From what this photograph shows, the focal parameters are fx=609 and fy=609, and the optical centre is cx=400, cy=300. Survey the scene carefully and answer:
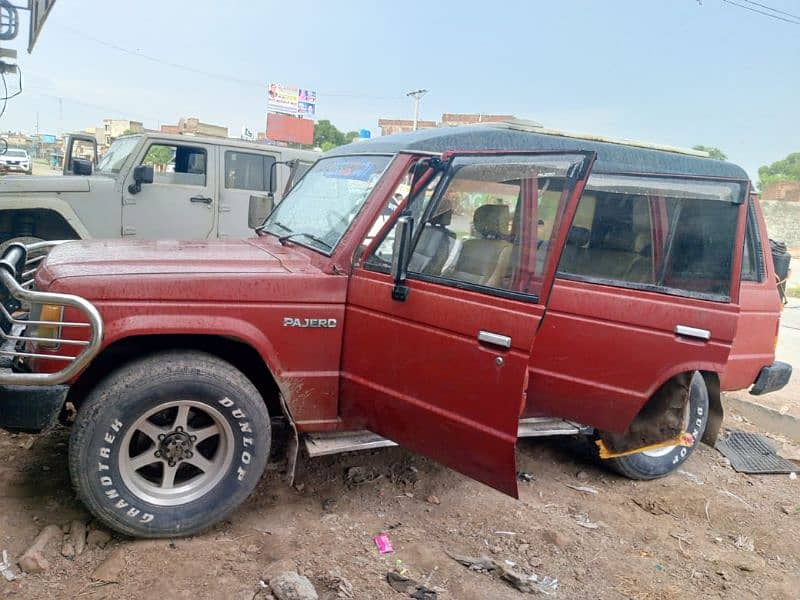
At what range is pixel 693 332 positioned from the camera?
10.7ft

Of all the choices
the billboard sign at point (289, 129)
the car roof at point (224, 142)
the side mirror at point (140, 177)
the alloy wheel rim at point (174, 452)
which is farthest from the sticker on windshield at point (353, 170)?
the billboard sign at point (289, 129)

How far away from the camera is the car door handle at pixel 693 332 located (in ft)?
10.7

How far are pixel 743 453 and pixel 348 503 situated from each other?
3.12 m

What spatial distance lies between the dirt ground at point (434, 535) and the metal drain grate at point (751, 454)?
313mm

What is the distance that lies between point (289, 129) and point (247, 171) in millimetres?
21052

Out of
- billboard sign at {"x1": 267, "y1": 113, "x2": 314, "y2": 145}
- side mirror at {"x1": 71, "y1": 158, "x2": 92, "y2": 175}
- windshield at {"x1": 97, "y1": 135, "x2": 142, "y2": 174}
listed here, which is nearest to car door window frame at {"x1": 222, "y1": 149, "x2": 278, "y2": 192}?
windshield at {"x1": 97, "y1": 135, "x2": 142, "y2": 174}

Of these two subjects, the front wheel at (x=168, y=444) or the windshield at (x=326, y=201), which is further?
the windshield at (x=326, y=201)

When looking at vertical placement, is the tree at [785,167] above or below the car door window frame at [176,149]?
above

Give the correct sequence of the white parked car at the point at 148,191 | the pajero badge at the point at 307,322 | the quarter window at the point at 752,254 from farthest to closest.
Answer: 1. the white parked car at the point at 148,191
2. the quarter window at the point at 752,254
3. the pajero badge at the point at 307,322

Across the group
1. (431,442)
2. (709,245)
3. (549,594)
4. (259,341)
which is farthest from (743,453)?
(259,341)

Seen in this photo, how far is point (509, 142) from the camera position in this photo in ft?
11.3

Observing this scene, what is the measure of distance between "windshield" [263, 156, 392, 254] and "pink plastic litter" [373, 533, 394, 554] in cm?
142

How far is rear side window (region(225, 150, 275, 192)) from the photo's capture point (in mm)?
7230

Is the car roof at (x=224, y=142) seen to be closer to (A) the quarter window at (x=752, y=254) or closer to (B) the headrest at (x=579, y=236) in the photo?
(B) the headrest at (x=579, y=236)
